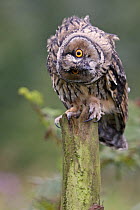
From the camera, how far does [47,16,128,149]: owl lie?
446 cm

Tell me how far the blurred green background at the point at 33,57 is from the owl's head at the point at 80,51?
25.8 feet

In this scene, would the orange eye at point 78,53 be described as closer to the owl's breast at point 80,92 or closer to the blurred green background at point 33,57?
the owl's breast at point 80,92

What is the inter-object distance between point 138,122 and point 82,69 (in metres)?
2.16

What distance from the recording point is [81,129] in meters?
4.02

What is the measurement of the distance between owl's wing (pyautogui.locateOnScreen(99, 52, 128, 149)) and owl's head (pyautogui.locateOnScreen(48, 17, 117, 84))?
0.17m

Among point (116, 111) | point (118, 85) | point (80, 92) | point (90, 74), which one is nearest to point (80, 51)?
point (90, 74)

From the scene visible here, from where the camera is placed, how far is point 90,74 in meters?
4.65

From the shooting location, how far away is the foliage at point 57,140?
17.9ft

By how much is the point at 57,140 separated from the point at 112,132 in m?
0.55

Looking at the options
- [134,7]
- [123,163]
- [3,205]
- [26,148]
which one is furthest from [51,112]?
[134,7]

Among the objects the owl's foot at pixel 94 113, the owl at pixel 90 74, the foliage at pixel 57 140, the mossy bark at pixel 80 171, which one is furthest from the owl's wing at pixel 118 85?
the mossy bark at pixel 80 171

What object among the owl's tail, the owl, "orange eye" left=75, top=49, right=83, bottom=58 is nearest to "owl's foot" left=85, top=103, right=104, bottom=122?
the owl

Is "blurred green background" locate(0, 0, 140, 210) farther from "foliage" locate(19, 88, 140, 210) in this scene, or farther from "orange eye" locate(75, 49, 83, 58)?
"orange eye" locate(75, 49, 83, 58)

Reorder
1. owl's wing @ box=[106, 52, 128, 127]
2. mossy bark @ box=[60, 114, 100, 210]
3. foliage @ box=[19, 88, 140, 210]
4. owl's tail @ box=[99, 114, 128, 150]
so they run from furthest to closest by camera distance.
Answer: owl's tail @ box=[99, 114, 128, 150], foliage @ box=[19, 88, 140, 210], owl's wing @ box=[106, 52, 128, 127], mossy bark @ box=[60, 114, 100, 210]
